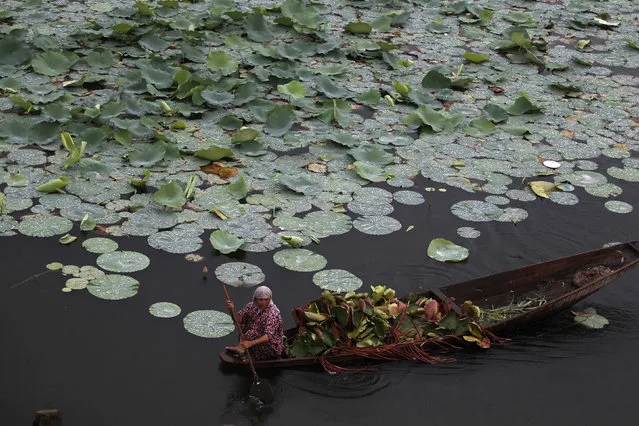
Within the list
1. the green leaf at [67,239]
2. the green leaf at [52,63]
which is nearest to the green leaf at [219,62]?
the green leaf at [52,63]

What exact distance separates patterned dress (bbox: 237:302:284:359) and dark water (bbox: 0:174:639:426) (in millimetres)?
174

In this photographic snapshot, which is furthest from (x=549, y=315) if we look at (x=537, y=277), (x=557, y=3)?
(x=557, y=3)

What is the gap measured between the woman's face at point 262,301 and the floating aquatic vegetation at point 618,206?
3632mm

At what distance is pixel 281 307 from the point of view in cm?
614

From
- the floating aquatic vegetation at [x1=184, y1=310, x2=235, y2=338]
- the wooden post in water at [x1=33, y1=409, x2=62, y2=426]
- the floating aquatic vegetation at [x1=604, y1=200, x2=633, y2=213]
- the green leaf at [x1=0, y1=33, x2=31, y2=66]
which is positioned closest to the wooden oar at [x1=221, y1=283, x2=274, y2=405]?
the floating aquatic vegetation at [x1=184, y1=310, x2=235, y2=338]

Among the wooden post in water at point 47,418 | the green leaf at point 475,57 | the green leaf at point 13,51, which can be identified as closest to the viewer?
the wooden post in water at point 47,418

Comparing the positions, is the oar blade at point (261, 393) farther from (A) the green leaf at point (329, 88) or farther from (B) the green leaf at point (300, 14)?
(B) the green leaf at point (300, 14)

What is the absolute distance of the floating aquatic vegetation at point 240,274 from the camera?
6309 mm

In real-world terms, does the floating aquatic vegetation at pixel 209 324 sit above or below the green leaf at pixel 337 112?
below

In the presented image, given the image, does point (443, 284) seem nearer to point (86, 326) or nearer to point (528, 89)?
point (86, 326)

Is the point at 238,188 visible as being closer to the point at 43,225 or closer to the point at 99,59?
the point at 43,225

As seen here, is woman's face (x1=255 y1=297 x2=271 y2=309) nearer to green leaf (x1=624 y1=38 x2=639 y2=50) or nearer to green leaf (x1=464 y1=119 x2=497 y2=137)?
green leaf (x1=464 y1=119 x2=497 y2=137)

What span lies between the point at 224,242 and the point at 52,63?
13.1ft

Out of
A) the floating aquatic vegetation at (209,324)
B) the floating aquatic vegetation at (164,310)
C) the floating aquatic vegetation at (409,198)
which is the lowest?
the floating aquatic vegetation at (164,310)
